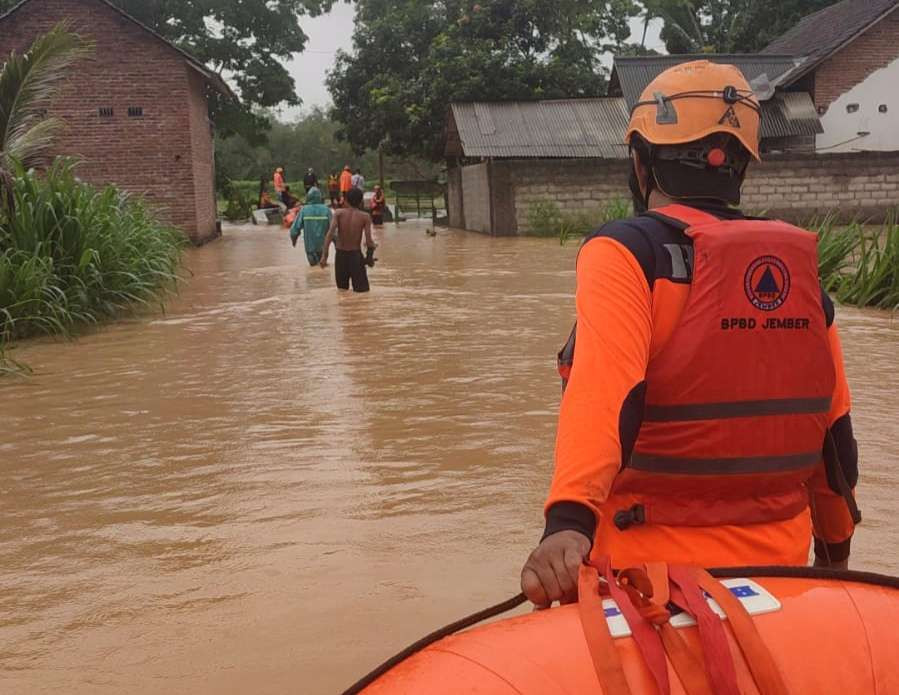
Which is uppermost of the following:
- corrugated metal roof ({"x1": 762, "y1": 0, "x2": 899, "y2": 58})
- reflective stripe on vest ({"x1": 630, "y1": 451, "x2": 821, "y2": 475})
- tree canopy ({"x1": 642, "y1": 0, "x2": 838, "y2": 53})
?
tree canopy ({"x1": 642, "y1": 0, "x2": 838, "y2": 53})

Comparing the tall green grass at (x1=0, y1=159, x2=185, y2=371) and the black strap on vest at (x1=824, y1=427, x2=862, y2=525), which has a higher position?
the tall green grass at (x1=0, y1=159, x2=185, y2=371)

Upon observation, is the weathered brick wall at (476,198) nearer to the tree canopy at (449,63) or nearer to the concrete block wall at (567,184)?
the concrete block wall at (567,184)

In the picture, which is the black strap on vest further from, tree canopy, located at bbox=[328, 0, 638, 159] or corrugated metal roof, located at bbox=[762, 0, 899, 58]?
tree canopy, located at bbox=[328, 0, 638, 159]

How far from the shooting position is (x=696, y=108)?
2.12 meters

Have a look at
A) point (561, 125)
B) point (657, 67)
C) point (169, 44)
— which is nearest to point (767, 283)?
point (169, 44)

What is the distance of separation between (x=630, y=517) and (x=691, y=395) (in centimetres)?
25

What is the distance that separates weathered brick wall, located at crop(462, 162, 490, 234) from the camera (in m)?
27.2

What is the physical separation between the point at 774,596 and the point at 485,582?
2.64m

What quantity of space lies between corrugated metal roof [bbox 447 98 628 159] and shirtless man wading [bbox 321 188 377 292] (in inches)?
521

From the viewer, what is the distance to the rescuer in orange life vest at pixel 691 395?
73.2 inches

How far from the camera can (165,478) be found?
5.71 meters

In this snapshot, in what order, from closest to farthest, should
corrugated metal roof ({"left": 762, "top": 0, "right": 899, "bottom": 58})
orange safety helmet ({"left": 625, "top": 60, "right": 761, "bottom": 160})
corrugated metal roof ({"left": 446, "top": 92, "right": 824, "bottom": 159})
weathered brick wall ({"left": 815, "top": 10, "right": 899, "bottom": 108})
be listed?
orange safety helmet ({"left": 625, "top": 60, "right": 761, "bottom": 160}) < corrugated metal roof ({"left": 446, "top": 92, "right": 824, "bottom": 159}) < corrugated metal roof ({"left": 762, "top": 0, "right": 899, "bottom": 58}) < weathered brick wall ({"left": 815, "top": 10, "right": 899, "bottom": 108})

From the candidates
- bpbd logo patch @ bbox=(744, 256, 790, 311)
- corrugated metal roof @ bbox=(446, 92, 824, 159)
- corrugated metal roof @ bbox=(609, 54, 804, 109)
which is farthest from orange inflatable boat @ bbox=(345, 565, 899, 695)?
corrugated metal roof @ bbox=(609, 54, 804, 109)

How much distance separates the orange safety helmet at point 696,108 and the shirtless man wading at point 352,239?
11.4 meters
